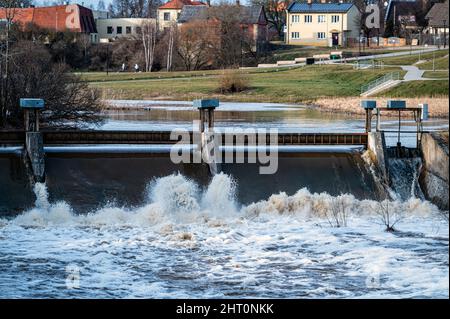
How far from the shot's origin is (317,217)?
65.1ft

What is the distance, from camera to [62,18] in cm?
6538

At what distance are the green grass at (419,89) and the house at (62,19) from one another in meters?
23.8

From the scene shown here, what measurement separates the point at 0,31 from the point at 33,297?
2130cm

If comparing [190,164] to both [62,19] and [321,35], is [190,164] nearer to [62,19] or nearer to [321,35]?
[62,19]

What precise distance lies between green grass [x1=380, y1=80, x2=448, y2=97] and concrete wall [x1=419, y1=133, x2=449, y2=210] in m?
18.5

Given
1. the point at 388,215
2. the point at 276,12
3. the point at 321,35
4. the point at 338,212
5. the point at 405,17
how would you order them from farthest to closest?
the point at 276,12, the point at 321,35, the point at 405,17, the point at 338,212, the point at 388,215

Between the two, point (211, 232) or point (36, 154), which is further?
point (36, 154)

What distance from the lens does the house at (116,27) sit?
236 feet

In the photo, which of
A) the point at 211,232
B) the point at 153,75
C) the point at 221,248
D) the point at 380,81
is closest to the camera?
the point at 221,248

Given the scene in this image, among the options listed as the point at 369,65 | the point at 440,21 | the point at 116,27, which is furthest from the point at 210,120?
the point at 116,27

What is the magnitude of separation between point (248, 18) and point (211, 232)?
5622 cm

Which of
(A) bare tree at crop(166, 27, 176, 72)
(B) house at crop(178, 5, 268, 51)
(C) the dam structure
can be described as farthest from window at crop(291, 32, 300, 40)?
(C) the dam structure

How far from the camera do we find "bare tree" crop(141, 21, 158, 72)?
64.6 m

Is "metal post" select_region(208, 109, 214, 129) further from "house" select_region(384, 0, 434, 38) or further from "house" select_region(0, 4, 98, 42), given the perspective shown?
"house" select_region(0, 4, 98, 42)
